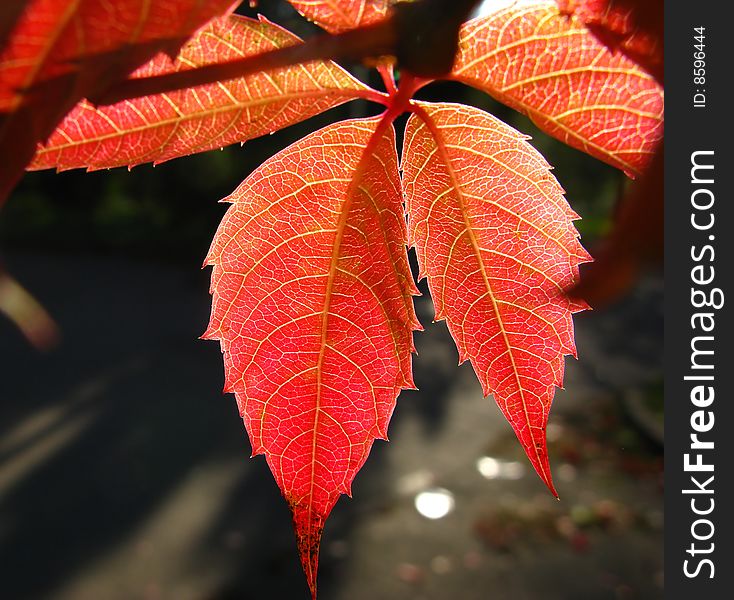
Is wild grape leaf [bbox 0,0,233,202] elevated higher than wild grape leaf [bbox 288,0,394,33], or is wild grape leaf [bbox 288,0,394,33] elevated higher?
wild grape leaf [bbox 288,0,394,33]

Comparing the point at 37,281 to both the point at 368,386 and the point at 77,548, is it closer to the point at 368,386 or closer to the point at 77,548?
the point at 77,548

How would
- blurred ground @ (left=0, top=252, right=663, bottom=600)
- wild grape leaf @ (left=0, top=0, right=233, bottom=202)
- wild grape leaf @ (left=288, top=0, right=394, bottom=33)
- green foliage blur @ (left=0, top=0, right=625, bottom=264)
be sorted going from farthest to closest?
green foliage blur @ (left=0, top=0, right=625, bottom=264)
blurred ground @ (left=0, top=252, right=663, bottom=600)
wild grape leaf @ (left=288, top=0, right=394, bottom=33)
wild grape leaf @ (left=0, top=0, right=233, bottom=202)

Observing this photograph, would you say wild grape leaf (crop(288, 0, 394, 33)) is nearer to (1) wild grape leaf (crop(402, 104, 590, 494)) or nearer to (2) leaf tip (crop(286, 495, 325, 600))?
(1) wild grape leaf (crop(402, 104, 590, 494))

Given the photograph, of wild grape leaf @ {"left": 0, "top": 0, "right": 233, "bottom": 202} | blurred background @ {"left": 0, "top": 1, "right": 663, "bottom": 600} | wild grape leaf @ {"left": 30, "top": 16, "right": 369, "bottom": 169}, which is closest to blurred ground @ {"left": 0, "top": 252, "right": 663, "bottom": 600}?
blurred background @ {"left": 0, "top": 1, "right": 663, "bottom": 600}

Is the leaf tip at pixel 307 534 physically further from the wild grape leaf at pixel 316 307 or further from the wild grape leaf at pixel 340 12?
the wild grape leaf at pixel 340 12

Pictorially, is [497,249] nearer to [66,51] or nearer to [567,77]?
[567,77]

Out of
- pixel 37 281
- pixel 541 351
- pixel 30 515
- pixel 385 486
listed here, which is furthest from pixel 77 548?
pixel 37 281
